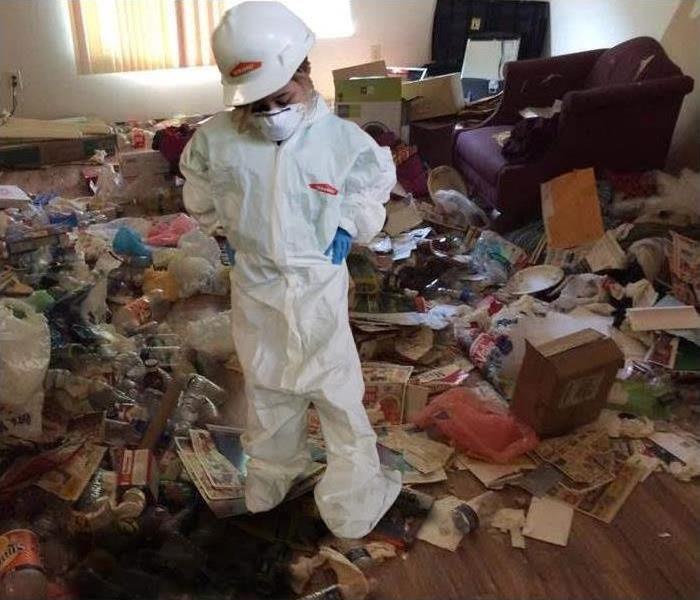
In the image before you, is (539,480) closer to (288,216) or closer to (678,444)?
(678,444)

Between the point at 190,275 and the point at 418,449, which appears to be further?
the point at 190,275

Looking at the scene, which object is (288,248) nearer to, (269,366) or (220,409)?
(269,366)

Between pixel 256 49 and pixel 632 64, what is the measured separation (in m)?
2.38

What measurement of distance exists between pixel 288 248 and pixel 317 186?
13cm

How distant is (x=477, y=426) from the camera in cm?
191

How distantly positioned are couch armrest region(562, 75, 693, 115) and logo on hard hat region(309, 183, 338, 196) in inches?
70.8

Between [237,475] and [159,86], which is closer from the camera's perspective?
[237,475]

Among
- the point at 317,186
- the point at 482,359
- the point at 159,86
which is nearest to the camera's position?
Answer: the point at 317,186

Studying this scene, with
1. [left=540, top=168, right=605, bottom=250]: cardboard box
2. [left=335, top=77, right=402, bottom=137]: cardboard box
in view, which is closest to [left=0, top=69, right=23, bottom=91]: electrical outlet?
[left=335, top=77, right=402, bottom=137]: cardboard box

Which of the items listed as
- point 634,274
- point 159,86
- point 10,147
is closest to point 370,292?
point 634,274

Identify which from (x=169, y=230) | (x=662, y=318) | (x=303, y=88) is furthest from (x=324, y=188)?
(x=169, y=230)

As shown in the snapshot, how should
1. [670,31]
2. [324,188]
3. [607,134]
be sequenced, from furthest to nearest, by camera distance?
[670,31], [607,134], [324,188]

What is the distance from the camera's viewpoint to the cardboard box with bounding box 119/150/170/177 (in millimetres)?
3357

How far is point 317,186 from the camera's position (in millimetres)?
1357
